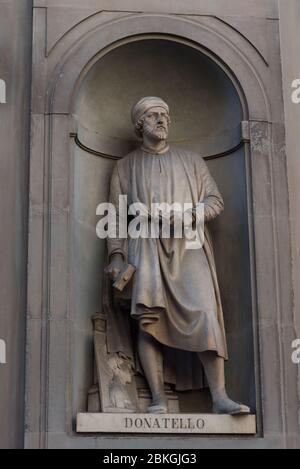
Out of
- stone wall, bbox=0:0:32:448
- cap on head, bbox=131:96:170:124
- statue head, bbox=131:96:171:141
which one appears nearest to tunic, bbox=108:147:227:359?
statue head, bbox=131:96:171:141

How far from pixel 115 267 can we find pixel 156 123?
1383 millimetres

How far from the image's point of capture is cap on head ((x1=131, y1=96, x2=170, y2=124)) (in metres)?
13.7

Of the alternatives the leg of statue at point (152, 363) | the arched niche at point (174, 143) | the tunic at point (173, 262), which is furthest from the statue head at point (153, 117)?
the leg of statue at point (152, 363)

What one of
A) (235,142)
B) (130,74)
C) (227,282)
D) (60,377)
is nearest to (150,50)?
(130,74)

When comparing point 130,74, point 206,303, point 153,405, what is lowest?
point 153,405

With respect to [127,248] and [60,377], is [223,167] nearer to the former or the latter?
[127,248]

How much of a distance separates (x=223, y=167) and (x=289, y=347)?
1.92m

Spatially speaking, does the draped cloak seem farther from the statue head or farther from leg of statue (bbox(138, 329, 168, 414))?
the statue head

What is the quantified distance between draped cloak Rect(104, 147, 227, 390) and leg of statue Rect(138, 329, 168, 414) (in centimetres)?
11

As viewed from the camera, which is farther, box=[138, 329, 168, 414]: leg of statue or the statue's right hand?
the statue's right hand

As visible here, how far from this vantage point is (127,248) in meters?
13.5

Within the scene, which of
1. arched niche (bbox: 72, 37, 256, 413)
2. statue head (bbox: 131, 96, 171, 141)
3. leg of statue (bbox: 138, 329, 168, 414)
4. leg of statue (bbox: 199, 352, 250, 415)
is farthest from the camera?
statue head (bbox: 131, 96, 171, 141)

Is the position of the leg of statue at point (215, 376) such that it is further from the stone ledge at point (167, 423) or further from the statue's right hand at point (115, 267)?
the statue's right hand at point (115, 267)

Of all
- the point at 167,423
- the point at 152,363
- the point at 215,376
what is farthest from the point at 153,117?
the point at 167,423
